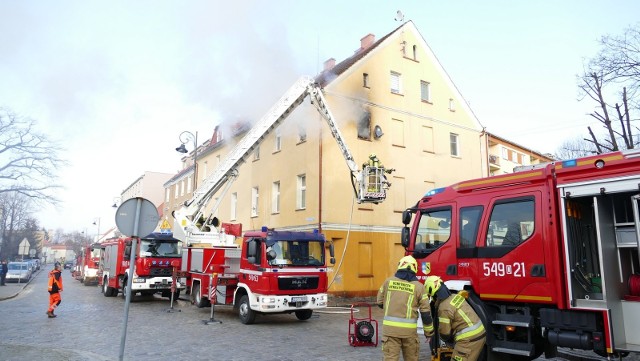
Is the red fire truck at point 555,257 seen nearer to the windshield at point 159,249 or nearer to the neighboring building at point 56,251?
the windshield at point 159,249

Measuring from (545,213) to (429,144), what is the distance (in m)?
16.9

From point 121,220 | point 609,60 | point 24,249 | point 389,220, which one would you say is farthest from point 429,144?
point 24,249

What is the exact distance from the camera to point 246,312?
38.6 feet

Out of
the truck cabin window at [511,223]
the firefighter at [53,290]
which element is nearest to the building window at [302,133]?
the firefighter at [53,290]

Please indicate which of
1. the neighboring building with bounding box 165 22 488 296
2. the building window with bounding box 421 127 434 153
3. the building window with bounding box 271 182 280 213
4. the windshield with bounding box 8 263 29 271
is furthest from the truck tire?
the windshield with bounding box 8 263 29 271

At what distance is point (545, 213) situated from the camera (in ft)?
20.2

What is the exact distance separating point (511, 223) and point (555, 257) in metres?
0.80

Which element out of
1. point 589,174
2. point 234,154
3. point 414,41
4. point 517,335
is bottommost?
point 517,335

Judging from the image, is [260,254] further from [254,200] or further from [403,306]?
[254,200]

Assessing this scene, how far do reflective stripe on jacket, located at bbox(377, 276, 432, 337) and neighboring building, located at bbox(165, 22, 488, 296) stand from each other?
432 inches

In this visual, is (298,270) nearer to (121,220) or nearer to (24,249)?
(121,220)

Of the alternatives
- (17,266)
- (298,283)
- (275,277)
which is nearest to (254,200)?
(298,283)

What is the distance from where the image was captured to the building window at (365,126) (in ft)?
65.1

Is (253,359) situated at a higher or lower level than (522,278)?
lower
